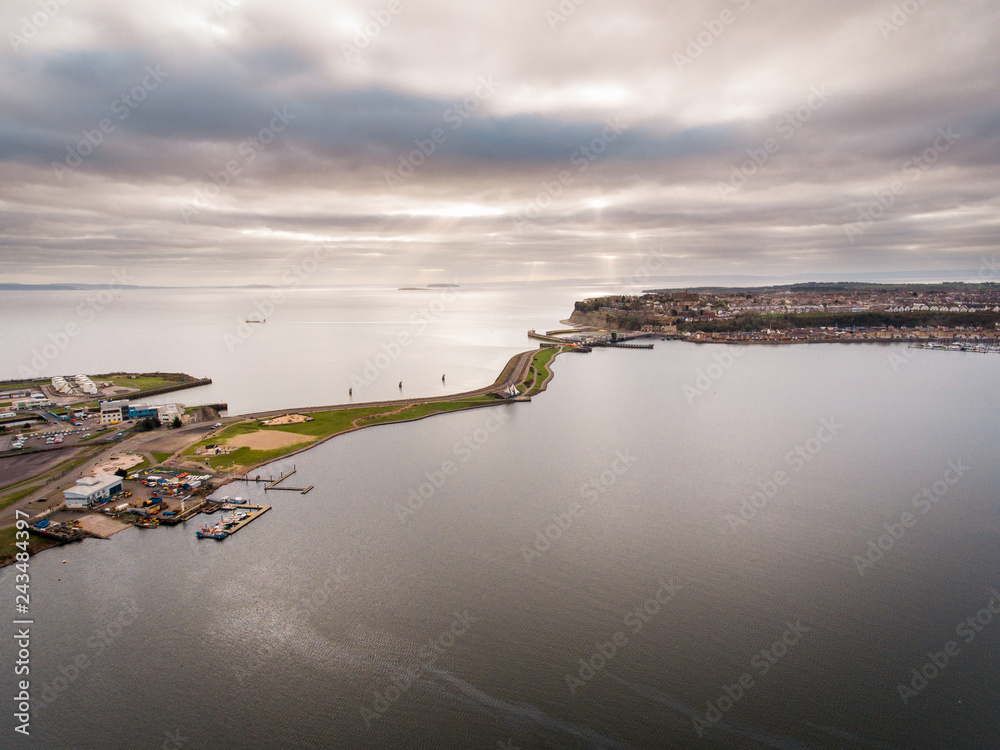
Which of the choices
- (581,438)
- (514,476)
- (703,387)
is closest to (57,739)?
(514,476)

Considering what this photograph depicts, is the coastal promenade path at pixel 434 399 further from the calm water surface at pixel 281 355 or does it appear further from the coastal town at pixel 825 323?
the coastal town at pixel 825 323

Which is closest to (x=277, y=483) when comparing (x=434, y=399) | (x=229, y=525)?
(x=229, y=525)

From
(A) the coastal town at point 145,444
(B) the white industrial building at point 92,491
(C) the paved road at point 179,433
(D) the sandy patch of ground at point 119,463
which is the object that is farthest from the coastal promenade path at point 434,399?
(B) the white industrial building at point 92,491

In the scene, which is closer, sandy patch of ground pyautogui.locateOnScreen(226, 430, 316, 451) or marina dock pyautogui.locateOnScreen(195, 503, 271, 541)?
marina dock pyautogui.locateOnScreen(195, 503, 271, 541)

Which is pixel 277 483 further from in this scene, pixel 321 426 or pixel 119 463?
pixel 321 426

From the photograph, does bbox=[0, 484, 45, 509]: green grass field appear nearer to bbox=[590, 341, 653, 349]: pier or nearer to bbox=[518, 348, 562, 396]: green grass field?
bbox=[518, 348, 562, 396]: green grass field

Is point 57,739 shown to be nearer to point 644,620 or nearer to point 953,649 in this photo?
point 644,620

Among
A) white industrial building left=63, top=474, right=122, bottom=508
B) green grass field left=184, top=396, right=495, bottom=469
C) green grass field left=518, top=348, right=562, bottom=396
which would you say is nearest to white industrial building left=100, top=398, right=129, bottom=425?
green grass field left=184, top=396, right=495, bottom=469
